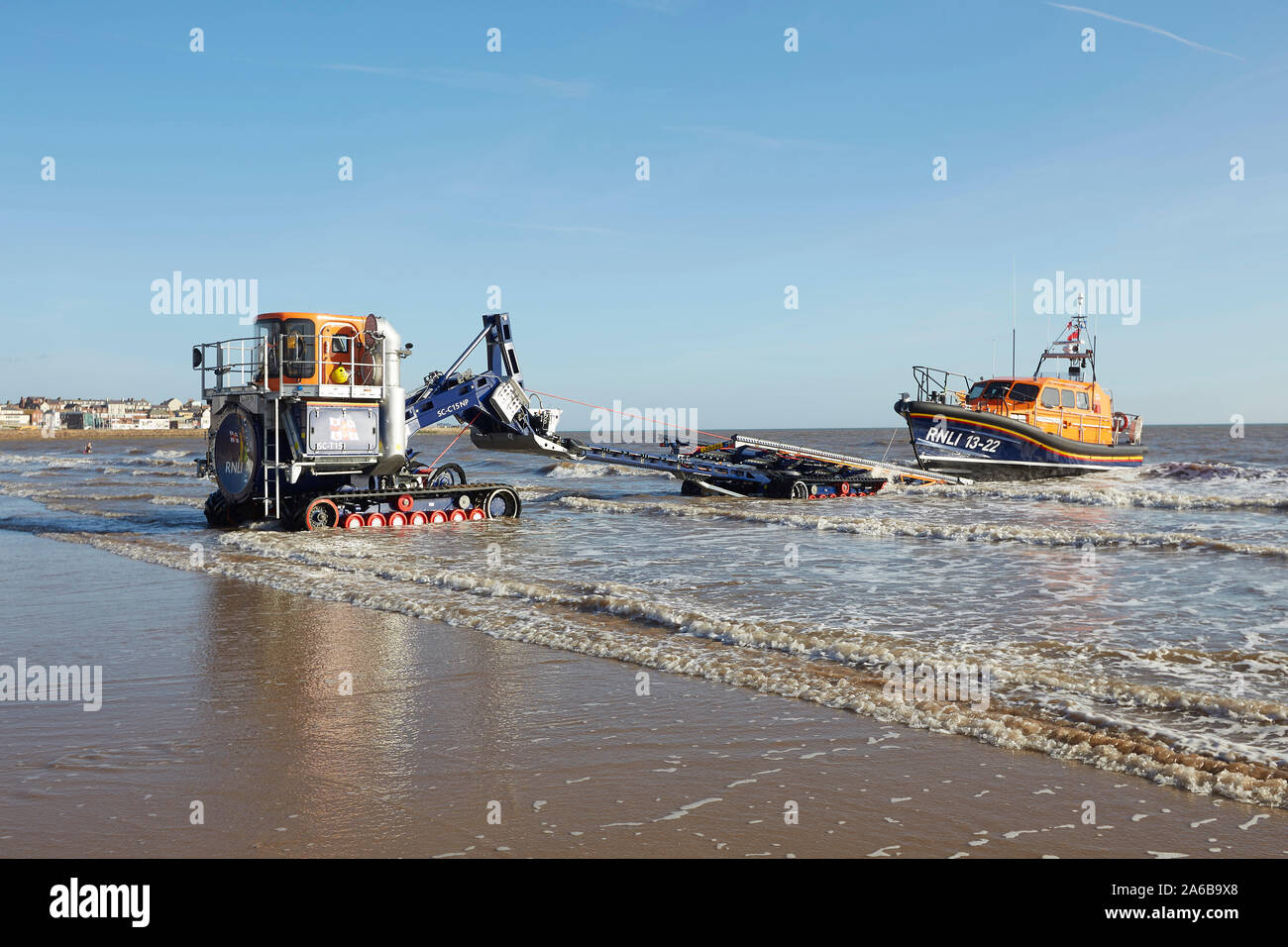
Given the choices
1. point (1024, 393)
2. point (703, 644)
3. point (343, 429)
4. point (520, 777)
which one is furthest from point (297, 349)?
point (1024, 393)

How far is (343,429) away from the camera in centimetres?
1762

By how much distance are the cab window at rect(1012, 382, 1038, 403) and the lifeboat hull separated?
0.95 meters

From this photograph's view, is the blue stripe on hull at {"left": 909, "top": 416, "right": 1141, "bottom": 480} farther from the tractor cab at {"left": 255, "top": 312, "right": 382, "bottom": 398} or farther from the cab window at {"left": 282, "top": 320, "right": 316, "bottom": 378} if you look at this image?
the cab window at {"left": 282, "top": 320, "right": 316, "bottom": 378}

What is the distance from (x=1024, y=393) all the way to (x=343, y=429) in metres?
20.7

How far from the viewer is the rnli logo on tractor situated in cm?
1752

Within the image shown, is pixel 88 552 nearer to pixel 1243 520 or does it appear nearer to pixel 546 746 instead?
pixel 546 746

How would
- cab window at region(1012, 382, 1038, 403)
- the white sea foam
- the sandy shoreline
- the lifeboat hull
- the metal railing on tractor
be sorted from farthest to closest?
1. cab window at region(1012, 382, 1038, 403)
2. the lifeboat hull
3. the metal railing on tractor
4. the white sea foam
5. the sandy shoreline

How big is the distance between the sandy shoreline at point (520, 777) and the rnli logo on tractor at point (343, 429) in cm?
980

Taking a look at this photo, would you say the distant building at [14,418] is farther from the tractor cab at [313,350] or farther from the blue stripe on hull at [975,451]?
the blue stripe on hull at [975,451]

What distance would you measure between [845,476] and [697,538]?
33.2ft

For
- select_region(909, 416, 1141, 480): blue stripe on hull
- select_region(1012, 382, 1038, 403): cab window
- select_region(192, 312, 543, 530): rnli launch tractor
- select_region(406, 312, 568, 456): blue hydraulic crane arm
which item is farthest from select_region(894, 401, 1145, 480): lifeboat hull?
select_region(192, 312, 543, 530): rnli launch tractor

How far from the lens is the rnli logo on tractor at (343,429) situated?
17.5 metres
